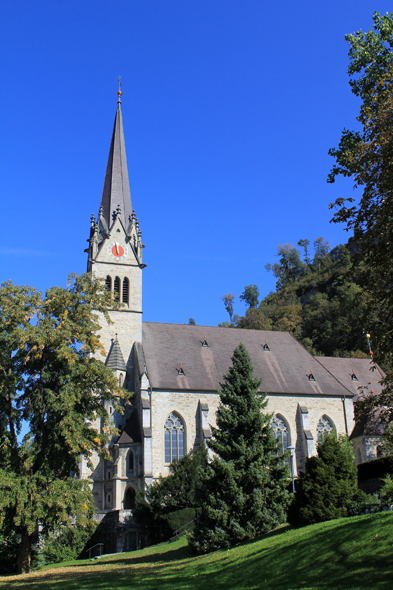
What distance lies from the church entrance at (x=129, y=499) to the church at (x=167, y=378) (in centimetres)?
6

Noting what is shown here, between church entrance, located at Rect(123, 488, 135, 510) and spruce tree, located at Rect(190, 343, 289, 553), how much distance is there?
12.4 m

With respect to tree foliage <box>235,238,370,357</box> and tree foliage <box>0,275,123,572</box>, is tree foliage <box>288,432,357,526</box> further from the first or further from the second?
tree foliage <box>235,238,370,357</box>

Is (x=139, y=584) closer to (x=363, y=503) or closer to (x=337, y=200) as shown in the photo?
(x=363, y=503)

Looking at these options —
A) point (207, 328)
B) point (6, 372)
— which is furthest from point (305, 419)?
point (6, 372)

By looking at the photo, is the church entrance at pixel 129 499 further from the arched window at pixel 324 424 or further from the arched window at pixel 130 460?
the arched window at pixel 324 424

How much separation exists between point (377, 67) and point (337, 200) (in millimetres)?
5693

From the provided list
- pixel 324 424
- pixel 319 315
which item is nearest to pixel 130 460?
pixel 324 424

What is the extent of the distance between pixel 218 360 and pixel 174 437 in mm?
7046

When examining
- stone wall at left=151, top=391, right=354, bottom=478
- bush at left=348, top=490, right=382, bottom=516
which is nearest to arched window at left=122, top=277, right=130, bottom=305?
stone wall at left=151, top=391, right=354, bottom=478

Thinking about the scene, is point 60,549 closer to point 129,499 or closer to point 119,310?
point 129,499

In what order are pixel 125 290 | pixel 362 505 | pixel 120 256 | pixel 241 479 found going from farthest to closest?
pixel 120 256 < pixel 125 290 < pixel 241 479 < pixel 362 505

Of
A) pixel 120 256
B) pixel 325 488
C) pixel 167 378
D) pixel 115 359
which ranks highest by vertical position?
pixel 120 256

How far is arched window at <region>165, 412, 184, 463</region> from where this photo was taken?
35000 millimetres

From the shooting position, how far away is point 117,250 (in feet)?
135
